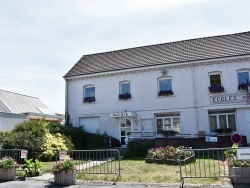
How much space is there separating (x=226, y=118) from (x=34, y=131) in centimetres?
1368

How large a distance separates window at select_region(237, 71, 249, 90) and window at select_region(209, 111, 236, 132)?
2.00 m

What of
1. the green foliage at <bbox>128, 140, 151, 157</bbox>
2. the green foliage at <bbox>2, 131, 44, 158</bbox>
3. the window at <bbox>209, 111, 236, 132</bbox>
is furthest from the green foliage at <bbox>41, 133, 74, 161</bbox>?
the window at <bbox>209, 111, 236, 132</bbox>

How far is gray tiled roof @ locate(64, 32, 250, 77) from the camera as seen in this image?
21.6 metres

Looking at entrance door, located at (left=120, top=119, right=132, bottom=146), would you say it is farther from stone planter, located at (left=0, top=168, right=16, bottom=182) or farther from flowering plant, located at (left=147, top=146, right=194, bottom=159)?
stone planter, located at (left=0, top=168, right=16, bottom=182)

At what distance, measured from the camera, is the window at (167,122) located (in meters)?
21.3

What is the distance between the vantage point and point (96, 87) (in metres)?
24.1

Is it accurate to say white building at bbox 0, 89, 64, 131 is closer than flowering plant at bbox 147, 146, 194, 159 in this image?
No

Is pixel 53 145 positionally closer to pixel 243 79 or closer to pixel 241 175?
pixel 241 175

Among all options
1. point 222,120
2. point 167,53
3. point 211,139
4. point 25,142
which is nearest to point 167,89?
point 167,53

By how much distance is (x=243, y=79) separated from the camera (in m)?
Result: 20.2

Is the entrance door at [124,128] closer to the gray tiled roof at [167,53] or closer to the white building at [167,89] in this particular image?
the white building at [167,89]

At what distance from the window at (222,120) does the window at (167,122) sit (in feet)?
8.34

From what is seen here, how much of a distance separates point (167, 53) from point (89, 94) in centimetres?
778

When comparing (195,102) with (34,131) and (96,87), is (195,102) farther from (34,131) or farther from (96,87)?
(34,131)
